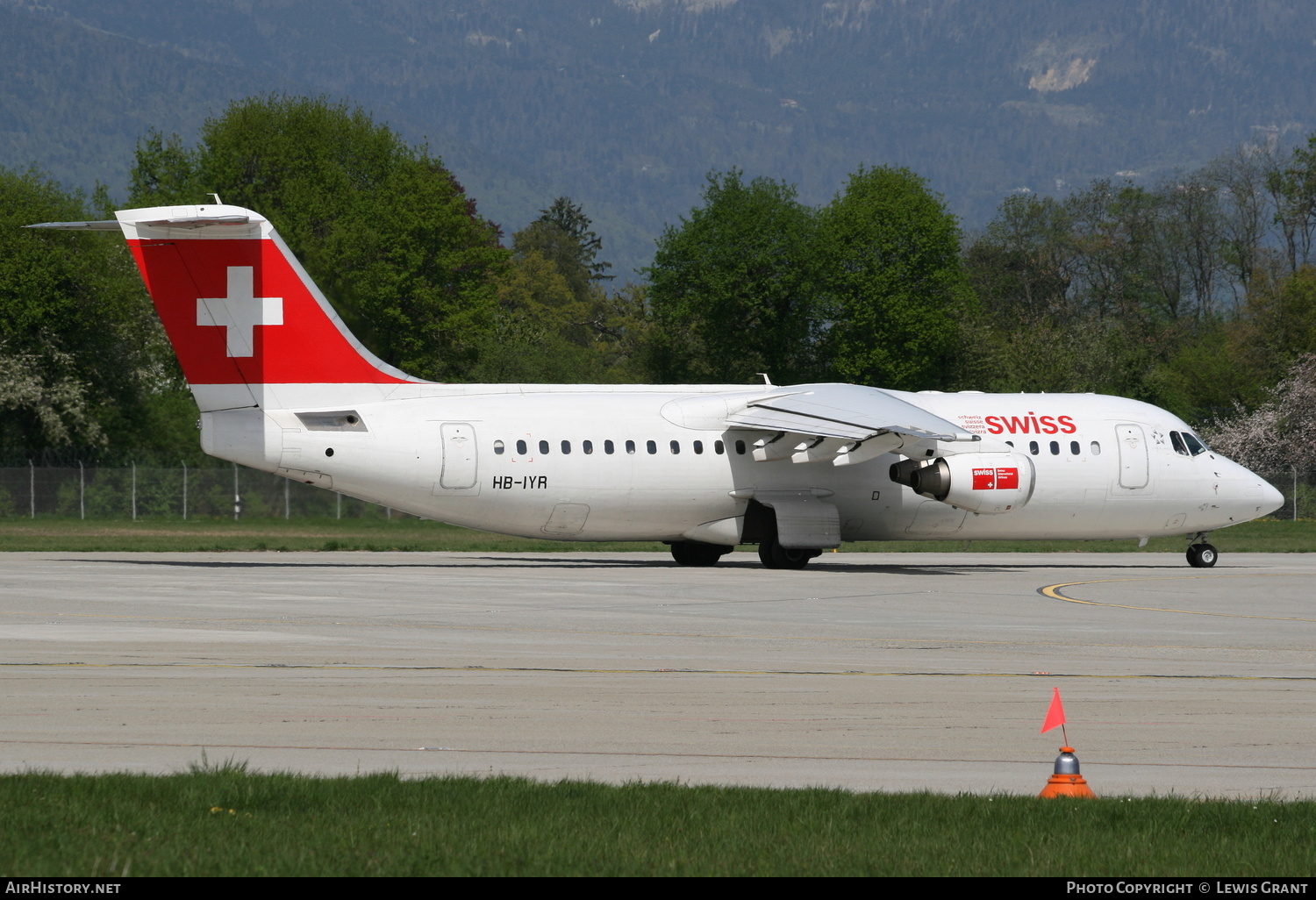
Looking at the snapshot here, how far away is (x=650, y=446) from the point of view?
32406 millimetres

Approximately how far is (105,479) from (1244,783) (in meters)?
50.6

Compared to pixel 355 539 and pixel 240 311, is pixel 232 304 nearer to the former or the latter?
pixel 240 311

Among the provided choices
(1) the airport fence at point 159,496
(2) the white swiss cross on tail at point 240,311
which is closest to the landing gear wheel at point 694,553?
(2) the white swiss cross on tail at point 240,311

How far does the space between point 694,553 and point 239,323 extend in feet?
36.3

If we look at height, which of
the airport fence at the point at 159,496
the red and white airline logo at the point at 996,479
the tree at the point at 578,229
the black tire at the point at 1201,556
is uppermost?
the tree at the point at 578,229

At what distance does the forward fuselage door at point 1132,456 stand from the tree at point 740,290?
144ft

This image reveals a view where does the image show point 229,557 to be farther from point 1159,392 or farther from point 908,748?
point 1159,392

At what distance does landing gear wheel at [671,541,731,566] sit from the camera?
115ft

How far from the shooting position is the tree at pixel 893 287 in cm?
7688

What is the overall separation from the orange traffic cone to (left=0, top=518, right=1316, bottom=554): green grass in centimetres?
3068

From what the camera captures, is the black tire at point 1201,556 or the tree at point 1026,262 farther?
the tree at point 1026,262

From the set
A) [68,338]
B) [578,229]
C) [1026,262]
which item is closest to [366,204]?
[68,338]

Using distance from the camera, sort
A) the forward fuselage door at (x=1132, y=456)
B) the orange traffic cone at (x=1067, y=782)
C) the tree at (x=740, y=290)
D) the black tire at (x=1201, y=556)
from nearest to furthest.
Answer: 1. the orange traffic cone at (x=1067, y=782)
2. the forward fuselage door at (x=1132, y=456)
3. the black tire at (x=1201, y=556)
4. the tree at (x=740, y=290)

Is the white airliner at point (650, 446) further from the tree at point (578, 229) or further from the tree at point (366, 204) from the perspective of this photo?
the tree at point (578, 229)
